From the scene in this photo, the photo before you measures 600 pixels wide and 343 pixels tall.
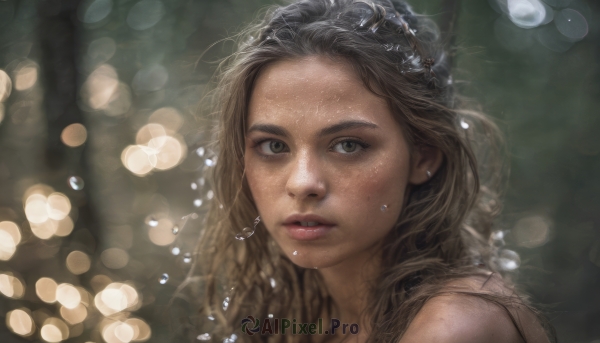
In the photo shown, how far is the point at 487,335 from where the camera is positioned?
95cm

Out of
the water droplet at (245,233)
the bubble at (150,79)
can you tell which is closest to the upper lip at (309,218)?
Result: the water droplet at (245,233)

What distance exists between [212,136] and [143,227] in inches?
52.3

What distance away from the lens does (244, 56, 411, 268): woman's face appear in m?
Result: 1.07

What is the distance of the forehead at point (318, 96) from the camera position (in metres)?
1.07

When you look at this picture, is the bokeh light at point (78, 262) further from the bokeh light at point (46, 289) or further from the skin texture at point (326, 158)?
the skin texture at point (326, 158)

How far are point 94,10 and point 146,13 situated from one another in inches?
8.4

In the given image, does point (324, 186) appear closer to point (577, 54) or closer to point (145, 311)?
point (577, 54)

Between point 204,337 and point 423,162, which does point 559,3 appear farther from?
point 204,337

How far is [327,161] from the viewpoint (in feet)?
3.54

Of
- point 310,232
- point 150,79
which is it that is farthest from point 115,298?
point 310,232

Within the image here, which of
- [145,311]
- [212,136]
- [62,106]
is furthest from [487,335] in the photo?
[62,106]

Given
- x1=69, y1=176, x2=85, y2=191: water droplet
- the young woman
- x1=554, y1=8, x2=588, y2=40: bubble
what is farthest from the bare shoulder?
x1=69, y1=176, x2=85, y2=191: water droplet

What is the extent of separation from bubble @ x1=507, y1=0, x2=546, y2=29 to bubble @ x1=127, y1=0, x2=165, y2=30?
4.81 feet

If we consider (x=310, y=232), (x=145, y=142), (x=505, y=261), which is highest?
(x=145, y=142)
